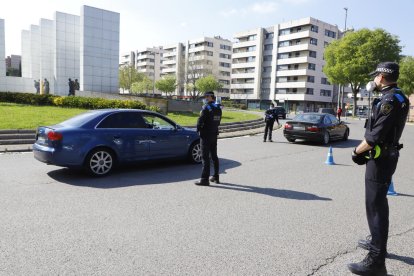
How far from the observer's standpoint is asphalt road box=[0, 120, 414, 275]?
3412 mm

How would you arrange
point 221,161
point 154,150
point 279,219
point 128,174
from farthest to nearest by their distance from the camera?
1. point 221,161
2. point 154,150
3. point 128,174
4. point 279,219

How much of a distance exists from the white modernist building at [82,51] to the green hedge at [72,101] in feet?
36.3

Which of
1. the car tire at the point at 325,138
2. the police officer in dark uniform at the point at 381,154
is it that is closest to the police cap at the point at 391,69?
the police officer in dark uniform at the point at 381,154

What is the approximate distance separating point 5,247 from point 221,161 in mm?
6473

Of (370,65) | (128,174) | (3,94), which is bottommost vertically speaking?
(128,174)

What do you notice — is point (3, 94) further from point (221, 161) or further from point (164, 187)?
point (164, 187)

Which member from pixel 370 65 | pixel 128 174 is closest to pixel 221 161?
pixel 128 174

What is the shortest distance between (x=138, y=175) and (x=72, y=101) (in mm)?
18280

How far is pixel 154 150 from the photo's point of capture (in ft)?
A: 26.5

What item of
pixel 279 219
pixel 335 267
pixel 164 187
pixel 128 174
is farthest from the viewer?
pixel 128 174

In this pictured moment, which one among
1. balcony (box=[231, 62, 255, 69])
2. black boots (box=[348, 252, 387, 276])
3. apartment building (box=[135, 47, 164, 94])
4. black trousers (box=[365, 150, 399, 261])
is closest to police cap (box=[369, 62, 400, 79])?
black trousers (box=[365, 150, 399, 261])

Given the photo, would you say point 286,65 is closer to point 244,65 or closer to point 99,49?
point 244,65

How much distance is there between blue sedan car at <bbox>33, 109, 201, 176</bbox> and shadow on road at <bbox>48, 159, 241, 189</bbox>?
28 cm

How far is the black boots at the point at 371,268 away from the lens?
3.24 meters
